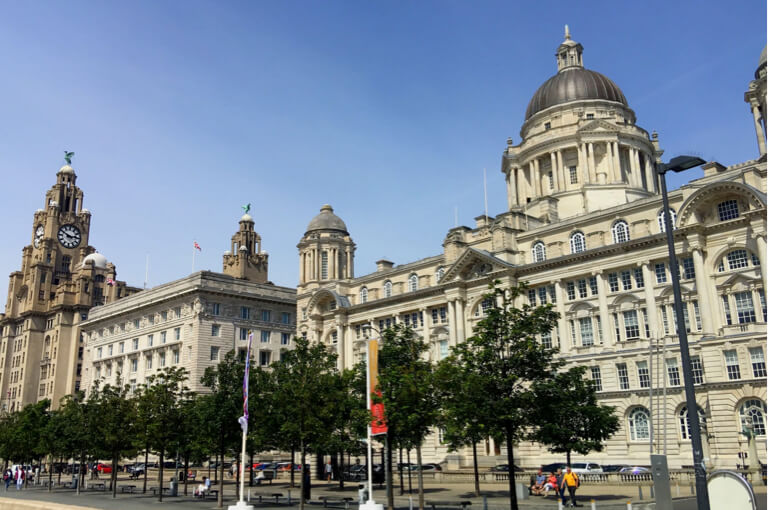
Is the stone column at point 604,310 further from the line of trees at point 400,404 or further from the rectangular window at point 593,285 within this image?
the line of trees at point 400,404

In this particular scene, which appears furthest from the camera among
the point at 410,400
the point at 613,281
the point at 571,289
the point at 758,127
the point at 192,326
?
the point at 192,326

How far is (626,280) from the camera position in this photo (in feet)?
188

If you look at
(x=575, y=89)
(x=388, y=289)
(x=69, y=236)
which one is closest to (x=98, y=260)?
(x=69, y=236)

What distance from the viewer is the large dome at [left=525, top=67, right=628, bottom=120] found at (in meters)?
84.7

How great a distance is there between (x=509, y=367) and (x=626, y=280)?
1295 inches

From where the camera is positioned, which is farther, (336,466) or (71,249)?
(71,249)

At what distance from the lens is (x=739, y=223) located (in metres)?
50.8

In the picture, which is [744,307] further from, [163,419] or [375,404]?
[163,419]

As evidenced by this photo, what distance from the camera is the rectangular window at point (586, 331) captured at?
58.8m

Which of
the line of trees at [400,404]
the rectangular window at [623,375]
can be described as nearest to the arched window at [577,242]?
the rectangular window at [623,375]

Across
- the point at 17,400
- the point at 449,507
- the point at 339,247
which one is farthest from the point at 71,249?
the point at 449,507

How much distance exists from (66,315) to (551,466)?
106027 mm

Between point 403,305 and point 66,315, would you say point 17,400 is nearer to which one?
point 66,315

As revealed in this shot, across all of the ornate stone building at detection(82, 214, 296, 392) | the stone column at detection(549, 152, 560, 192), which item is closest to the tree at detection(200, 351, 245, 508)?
the ornate stone building at detection(82, 214, 296, 392)
